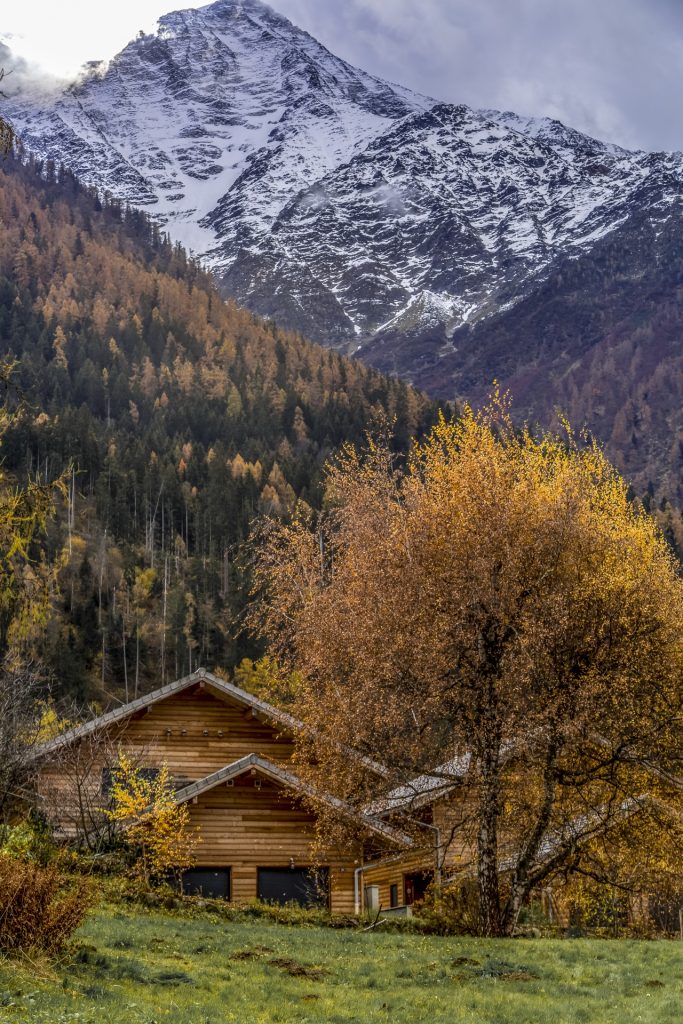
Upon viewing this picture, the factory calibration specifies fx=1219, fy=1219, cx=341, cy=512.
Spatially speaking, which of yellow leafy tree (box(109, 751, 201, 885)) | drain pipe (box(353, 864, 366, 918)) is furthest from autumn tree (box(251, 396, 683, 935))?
drain pipe (box(353, 864, 366, 918))

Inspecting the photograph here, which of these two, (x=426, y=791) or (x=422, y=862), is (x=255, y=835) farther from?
(x=426, y=791)

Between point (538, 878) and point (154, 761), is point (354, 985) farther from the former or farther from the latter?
point (154, 761)

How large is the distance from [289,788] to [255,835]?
2.75m

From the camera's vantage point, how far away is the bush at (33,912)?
623 inches

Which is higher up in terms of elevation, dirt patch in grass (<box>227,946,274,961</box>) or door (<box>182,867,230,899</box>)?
door (<box>182,867,230,899</box>)

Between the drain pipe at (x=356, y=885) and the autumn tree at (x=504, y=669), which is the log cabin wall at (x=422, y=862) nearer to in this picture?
the drain pipe at (x=356, y=885)

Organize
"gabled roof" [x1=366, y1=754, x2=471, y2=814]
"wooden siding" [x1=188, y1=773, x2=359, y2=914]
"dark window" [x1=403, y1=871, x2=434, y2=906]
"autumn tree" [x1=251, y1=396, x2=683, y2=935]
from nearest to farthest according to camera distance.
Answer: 1. "autumn tree" [x1=251, y1=396, x2=683, y2=935]
2. "gabled roof" [x1=366, y1=754, x2=471, y2=814]
3. "wooden siding" [x1=188, y1=773, x2=359, y2=914]
4. "dark window" [x1=403, y1=871, x2=434, y2=906]

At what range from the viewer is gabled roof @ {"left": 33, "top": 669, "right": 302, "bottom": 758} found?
3827 centimetres

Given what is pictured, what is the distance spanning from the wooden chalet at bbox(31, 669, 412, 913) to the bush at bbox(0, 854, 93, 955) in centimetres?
1846

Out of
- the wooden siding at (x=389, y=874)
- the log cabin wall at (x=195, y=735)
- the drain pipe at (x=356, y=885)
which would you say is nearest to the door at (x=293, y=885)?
the drain pipe at (x=356, y=885)

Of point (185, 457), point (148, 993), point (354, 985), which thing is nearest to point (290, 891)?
point (354, 985)

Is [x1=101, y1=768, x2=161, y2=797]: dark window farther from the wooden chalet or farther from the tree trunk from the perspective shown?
the tree trunk

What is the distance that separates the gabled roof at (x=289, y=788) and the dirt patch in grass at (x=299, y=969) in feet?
35.8

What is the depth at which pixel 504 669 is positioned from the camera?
28703 millimetres
